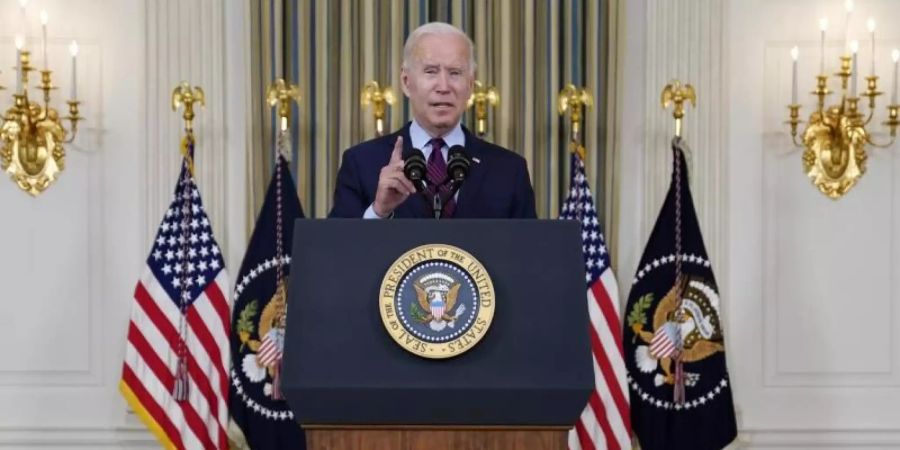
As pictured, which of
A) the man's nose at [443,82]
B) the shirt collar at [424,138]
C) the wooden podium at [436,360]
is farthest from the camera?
the shirt collar at [424,138]

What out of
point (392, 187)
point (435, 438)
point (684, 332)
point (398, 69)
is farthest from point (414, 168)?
point (398, 69)

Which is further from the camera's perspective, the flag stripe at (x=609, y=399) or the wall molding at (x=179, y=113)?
the wall molding at (x=179, y=113)

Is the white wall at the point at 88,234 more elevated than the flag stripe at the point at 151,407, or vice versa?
the white wall at the point at 88,234

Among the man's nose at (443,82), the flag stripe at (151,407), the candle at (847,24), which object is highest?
the candle at (847,24)

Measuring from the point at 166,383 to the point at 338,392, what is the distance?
302 cm

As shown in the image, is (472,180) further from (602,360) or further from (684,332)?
(684,332)

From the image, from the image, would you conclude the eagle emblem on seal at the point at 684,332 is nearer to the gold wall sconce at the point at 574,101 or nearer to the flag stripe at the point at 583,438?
the flag stripe at the point at 583,438

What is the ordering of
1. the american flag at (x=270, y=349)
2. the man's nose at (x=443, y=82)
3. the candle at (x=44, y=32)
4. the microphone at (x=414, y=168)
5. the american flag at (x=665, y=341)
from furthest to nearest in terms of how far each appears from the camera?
the candle at (x=44, y=32), the american flag at (x=665, y=341), the american flag at (x=270, y=349), the man's nose at (x=443, y=82), the microphone at (x=414, y=168)

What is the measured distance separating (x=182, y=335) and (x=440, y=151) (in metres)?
2.39

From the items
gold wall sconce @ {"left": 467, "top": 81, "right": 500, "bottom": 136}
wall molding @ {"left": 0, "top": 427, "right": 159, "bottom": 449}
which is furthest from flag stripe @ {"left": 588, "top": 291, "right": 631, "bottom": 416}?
wall molding @ {"left": 0, "top": 427, "right": 159, "bottom": 449}

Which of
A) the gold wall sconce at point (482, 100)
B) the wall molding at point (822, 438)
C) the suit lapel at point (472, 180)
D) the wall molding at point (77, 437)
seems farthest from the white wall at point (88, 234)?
the suit lapel at point (472, 180)

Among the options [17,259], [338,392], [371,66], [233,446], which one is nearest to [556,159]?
[371,66]

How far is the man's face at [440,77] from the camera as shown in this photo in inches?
124

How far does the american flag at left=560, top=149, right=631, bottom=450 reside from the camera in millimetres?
5348
